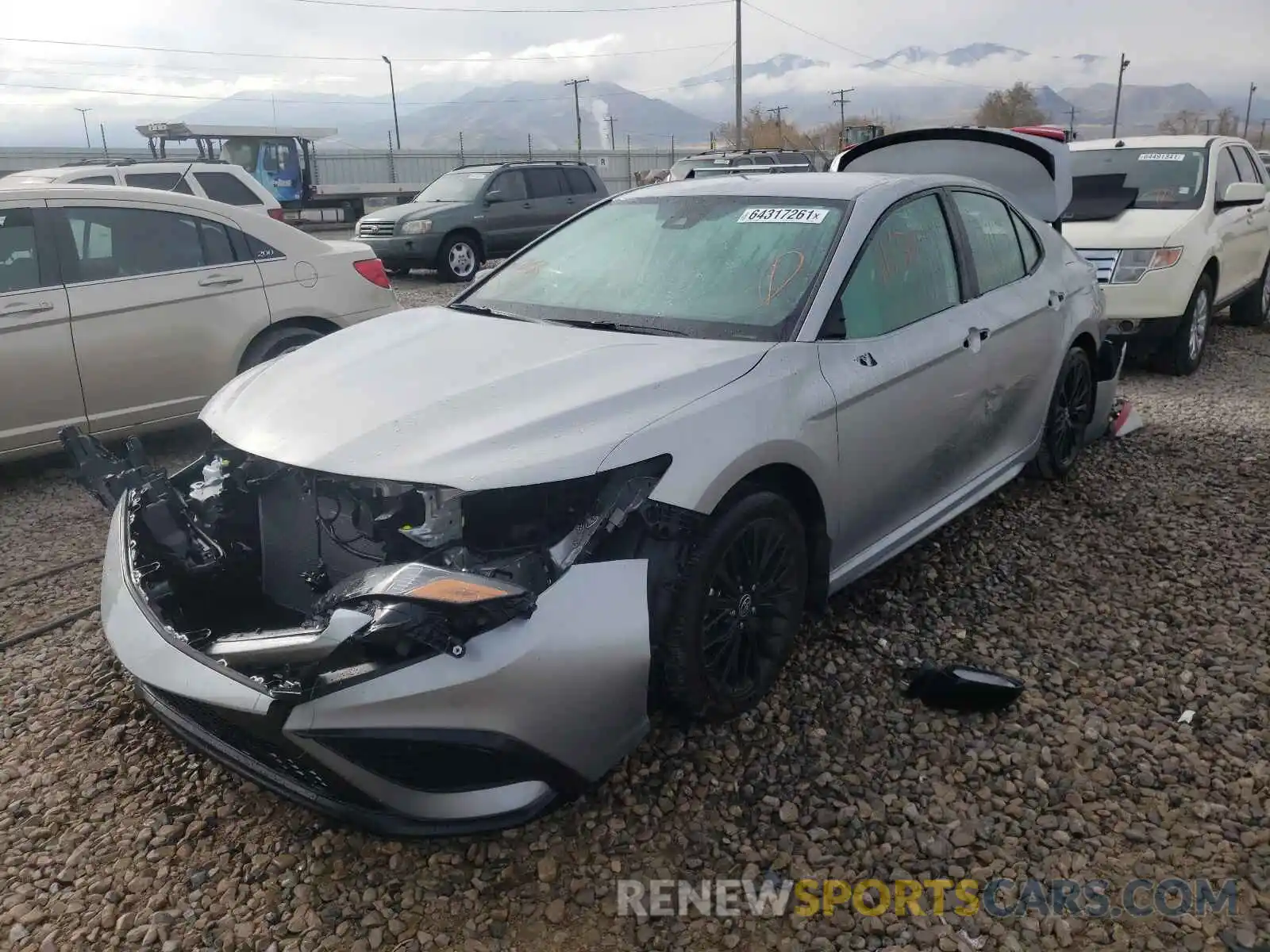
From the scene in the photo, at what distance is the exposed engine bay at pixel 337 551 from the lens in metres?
2.14

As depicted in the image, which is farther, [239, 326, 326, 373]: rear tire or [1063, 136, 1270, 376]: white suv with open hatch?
[1063, 136, 1270, 376]: white suv with open hatch

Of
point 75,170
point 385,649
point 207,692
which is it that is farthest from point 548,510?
point 75,170

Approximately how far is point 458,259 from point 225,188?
3.51m

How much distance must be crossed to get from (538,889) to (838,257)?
2.20 meters

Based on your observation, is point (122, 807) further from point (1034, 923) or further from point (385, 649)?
point (1034, 923)

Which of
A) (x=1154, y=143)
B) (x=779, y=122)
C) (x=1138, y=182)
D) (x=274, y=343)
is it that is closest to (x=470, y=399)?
(x=274, y=343)

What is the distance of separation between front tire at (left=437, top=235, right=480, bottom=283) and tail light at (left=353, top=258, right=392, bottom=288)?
24.7ft

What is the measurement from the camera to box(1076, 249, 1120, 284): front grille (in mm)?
7242

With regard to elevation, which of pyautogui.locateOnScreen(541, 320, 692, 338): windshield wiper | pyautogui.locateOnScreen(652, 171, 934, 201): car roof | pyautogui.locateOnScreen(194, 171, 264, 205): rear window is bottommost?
pyautogui.locateOnScreen(541, 320, 692, 338): windshield wiper

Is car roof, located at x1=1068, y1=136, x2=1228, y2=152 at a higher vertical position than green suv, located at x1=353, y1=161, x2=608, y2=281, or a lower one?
higher

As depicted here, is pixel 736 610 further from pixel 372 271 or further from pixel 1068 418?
pixel 372 271

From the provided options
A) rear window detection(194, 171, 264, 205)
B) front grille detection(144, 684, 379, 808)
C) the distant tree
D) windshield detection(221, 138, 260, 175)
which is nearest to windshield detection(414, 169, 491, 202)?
rear window detection(194, 171, 264, 205)

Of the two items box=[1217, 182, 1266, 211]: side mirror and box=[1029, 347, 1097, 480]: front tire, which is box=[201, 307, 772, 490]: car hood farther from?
box=[1217, 182, 1266, 211]: side mirror

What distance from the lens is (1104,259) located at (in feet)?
23.8
